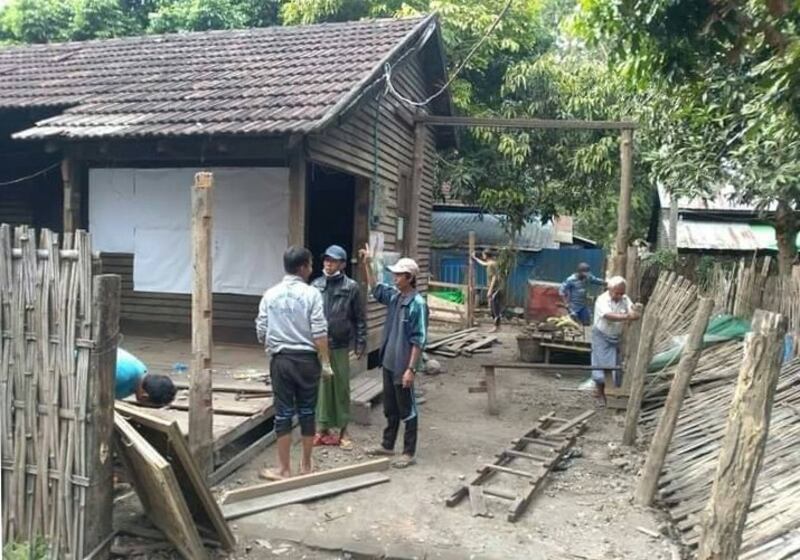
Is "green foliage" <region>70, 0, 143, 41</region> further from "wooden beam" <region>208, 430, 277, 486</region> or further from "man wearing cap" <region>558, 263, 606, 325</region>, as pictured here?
"wooden beam" <region>208, 430, 277, 486</region>

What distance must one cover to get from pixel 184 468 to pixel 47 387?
93 centimetres

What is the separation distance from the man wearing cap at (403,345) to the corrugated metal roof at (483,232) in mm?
15731

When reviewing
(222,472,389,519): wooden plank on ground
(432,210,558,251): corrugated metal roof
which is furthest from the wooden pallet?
(432,210,558,251): corrugated metal roof

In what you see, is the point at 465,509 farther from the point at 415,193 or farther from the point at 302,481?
the point at 415,193

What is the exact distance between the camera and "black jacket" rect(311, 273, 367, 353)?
21.2 feet

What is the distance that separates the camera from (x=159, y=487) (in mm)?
3896

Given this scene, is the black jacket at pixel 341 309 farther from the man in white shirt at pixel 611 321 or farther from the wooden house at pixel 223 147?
the man in white shirt at pixel 611 321

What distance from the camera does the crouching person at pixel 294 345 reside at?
17.3ft

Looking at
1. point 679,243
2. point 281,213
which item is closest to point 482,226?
point 679,243

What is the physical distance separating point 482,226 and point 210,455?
18748 mm

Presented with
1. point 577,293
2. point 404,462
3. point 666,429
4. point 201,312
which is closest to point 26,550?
point 201,312

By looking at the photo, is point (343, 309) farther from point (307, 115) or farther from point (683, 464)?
point (683, 464)

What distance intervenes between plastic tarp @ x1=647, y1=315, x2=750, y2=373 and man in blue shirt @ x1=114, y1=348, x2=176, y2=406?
5671 mm

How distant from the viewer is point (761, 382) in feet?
10.2
